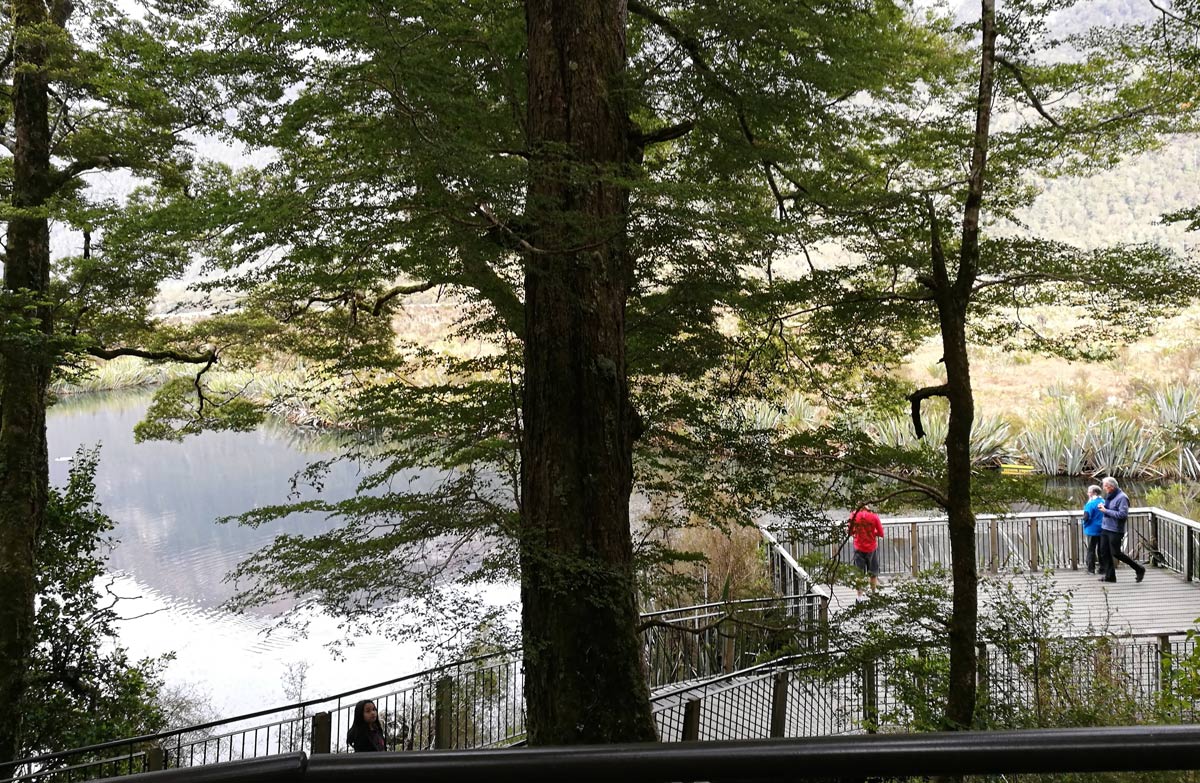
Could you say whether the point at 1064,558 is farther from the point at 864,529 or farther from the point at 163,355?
the point at 163,355

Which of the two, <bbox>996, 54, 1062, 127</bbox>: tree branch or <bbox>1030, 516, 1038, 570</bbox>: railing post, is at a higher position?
<bbox>996, 54, 1062, 127</bbox>: tree branch

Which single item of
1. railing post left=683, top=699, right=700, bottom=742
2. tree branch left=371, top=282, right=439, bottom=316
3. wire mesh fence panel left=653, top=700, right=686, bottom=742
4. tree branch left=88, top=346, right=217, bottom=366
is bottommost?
wire mesh fence panel left=653, top=700, right=686, bottom=742

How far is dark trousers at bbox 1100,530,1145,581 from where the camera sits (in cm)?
1213

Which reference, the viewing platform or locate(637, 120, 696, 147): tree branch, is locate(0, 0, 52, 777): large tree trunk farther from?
the viewing platform

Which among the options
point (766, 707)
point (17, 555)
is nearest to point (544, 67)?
point (766, 707)

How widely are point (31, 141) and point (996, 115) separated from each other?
9.38m

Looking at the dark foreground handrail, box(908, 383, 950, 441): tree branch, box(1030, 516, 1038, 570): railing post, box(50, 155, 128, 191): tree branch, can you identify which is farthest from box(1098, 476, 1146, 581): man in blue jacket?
box(50, 155, 128, 191): tree branch

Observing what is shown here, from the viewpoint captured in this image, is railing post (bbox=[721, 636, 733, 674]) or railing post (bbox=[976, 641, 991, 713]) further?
railing post (bbox=[721, 636, 733, 674])

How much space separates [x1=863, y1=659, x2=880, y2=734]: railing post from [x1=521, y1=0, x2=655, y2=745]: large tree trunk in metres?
2.35

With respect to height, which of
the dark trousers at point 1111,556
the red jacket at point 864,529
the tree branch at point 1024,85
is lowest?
the dark trousers at point 1111,556

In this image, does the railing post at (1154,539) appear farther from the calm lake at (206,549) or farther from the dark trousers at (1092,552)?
the calm lake at (206,549)

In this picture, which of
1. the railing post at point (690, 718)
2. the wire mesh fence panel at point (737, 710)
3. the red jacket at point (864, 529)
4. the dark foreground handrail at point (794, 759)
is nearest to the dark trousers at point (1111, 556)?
the red jacket at point (864, 529)

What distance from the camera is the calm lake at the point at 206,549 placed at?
15219 mm

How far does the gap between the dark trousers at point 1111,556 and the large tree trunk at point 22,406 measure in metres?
13.3
